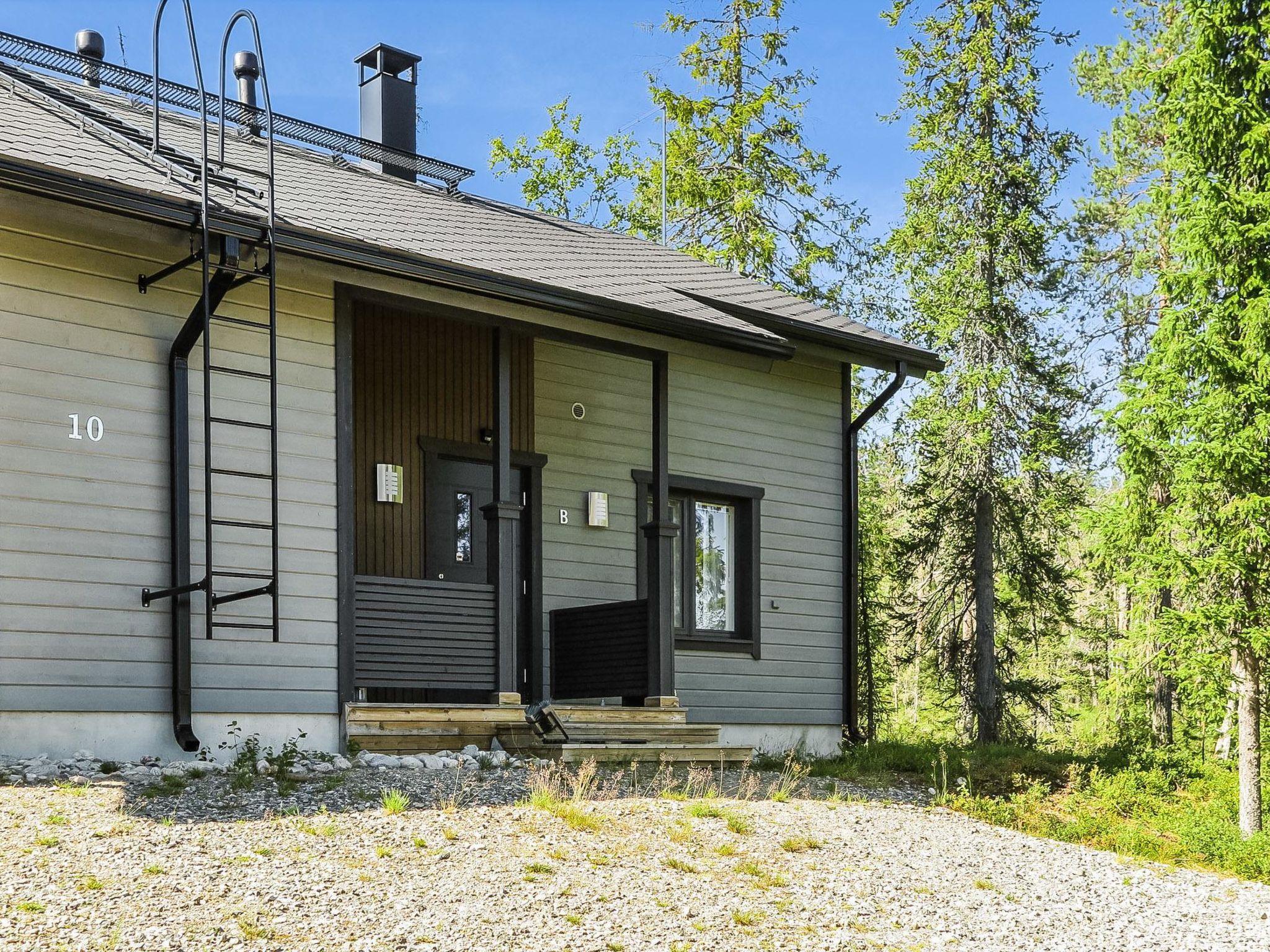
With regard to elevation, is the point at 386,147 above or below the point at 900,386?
above

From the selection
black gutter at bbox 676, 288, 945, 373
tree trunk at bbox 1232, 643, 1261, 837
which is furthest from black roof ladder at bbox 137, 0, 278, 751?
tree trunk at bbox 1232, 643, 1261, 837

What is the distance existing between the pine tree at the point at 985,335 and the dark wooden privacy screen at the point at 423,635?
8973 millimetres

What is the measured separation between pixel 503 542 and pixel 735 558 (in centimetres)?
333

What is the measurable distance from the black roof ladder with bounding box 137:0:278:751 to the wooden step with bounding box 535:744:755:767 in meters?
2.03

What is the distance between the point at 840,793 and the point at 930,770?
173cm

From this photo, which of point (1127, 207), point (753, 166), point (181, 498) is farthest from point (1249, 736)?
point (753, 166)

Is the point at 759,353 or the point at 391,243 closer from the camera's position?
the point at 391,243

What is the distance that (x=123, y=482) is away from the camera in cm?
802

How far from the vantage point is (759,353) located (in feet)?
36.3

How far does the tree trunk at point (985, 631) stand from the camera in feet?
53.6

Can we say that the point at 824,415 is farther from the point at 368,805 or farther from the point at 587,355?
the point at 368,805

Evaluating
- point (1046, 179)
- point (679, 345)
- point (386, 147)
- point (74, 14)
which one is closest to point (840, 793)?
point (679, 345)

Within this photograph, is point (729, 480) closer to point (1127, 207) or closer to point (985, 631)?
point (985, 631)

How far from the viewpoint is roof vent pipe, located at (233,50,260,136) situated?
11.9m
